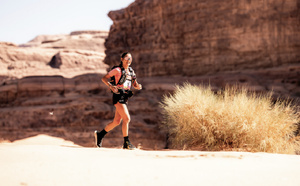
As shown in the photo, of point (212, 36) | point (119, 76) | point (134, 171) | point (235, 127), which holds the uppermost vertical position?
point (212, 36)

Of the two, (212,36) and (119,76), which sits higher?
(212,36)

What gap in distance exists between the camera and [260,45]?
16.9 meters

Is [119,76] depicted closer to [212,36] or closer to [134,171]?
[134,171]

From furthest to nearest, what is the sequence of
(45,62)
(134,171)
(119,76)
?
(45,62), (119,76), (134,171)

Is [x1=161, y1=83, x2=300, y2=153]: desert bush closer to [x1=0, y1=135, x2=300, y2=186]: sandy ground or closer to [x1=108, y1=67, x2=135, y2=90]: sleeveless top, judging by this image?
[x1=108, y1=67, x2=135, y2=90]: sleeveless top

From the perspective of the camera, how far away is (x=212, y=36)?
58.1 ft

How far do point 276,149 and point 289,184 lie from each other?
157 inches

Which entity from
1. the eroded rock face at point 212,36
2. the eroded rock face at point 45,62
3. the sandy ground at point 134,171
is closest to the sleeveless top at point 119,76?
the sandy ground at point 134,171

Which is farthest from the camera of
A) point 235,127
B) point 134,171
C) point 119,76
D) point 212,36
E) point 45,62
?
point 45,62

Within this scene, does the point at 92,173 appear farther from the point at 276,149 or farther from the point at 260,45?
the point at 260,45

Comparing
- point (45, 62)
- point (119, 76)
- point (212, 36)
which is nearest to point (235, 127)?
point (119, 76)

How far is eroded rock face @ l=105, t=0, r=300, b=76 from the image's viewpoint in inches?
658

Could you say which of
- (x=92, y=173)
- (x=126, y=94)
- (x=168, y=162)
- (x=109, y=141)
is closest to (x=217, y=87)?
(x=109, y=141)

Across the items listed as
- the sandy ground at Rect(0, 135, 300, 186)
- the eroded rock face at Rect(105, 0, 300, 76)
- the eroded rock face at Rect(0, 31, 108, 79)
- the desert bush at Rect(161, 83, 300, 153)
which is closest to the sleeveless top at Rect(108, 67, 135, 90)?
the desert bush at Rect(161, 83, 300, 153)
